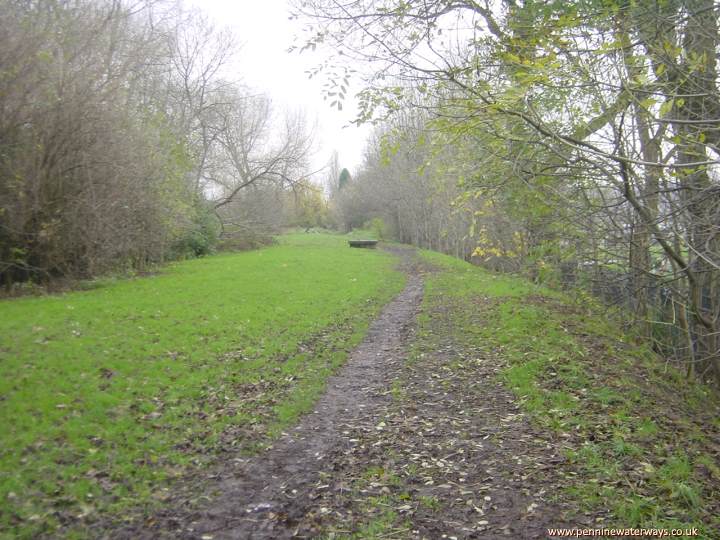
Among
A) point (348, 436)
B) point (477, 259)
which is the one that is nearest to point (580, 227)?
point (348, 436)

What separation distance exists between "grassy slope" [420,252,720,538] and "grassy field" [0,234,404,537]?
128 inches

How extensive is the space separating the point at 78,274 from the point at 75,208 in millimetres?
2068

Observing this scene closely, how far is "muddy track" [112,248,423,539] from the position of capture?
434 centimetres

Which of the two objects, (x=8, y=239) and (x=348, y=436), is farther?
(x=8, y=239)

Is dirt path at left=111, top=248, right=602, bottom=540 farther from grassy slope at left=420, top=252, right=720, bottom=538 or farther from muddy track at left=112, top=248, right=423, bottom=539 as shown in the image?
grassy slope at left=420, top=252, right=720, bottom=538

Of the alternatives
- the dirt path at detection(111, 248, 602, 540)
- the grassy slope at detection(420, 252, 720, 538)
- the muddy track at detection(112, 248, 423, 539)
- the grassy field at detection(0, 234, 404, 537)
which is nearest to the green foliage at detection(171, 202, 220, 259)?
the grassy field at detection(0, 234, 404, 537)

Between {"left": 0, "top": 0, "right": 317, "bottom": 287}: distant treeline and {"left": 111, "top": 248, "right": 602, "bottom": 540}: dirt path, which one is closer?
{"left": 111, "top": 248, "right": 602, "bottom": 540}: dirt path

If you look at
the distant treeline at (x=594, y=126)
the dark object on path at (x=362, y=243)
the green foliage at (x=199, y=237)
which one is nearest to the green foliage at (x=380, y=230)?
the dark object on path at (x=362, y=243)

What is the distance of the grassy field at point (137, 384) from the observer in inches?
189

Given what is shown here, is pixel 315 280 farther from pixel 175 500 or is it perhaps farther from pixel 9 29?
pixel 175 500

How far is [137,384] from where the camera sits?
23.8 ft

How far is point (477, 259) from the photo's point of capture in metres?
31.6

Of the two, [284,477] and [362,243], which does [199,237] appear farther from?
[284,477]

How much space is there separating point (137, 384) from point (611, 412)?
20.7 ft
